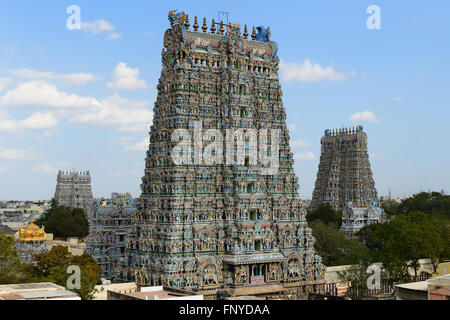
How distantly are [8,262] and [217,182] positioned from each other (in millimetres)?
22494

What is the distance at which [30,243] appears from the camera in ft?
262

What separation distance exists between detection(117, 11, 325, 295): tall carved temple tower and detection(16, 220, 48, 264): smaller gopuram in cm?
1733

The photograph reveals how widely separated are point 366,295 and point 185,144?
26637 millimetres

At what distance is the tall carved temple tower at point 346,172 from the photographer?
12450 cm

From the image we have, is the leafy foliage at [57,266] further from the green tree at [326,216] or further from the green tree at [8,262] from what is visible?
the green tree at [326,216]

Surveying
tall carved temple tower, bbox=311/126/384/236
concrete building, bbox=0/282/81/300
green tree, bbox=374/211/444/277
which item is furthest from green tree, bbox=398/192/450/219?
concrete building, bbox=0/282/81/300

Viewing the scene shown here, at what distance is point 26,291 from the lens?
143 feet

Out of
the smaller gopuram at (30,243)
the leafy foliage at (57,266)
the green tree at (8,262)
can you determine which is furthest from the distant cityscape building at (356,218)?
the green tree at (8,262)

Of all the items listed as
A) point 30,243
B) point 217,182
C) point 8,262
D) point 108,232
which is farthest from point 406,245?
point 30,243

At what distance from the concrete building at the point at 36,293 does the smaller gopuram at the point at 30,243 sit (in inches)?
1337

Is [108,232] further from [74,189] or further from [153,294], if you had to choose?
[74,189]

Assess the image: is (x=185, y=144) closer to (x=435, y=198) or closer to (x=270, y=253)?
(x=270, y=253)
